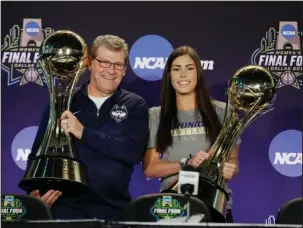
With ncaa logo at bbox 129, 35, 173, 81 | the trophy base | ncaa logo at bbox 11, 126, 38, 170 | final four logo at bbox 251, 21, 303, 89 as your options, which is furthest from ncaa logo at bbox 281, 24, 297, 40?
ncaa logo at bbox 11, 126, 38, 170

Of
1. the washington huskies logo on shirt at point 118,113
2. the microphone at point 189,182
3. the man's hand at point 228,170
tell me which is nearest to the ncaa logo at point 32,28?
the washington huskies logo on shirt at point 118,113

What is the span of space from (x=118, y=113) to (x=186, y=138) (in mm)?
364

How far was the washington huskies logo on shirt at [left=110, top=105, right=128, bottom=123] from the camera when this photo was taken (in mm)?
3764

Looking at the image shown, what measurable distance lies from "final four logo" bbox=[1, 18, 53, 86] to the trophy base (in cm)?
86

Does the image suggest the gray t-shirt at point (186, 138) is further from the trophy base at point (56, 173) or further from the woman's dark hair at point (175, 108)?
the trophy base at point (56, 173)

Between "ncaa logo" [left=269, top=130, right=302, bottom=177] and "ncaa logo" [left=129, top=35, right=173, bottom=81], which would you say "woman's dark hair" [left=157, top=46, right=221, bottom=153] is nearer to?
"ncaa logo" [left=129, top=35, right=173, bottom=81]

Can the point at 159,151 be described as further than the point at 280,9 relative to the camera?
No

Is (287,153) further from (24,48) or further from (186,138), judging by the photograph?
(24,48)

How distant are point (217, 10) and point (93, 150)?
117cm

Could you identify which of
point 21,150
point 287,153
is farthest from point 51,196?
point 287,153

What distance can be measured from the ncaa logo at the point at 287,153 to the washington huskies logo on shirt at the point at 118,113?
94cm

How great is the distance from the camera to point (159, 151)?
379cm

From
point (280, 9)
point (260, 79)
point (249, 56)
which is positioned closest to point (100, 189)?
point (260, 79)

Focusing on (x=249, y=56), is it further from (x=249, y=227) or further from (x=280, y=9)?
(x=249, y=227)
